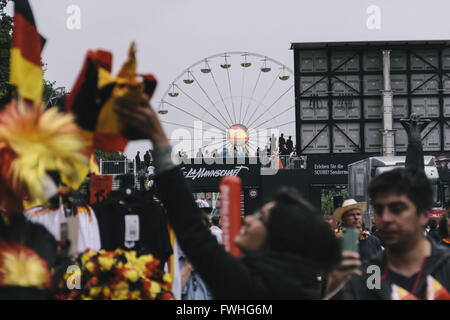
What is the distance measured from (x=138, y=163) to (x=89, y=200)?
1048 inches

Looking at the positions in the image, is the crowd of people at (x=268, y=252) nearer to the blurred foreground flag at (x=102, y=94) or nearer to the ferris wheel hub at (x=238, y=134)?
the blurred foreground flag at (x=102, y=94)

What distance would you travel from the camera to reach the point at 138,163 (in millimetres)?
32469

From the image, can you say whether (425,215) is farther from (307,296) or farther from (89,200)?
(89,200)

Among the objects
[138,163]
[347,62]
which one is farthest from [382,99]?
[138,163]

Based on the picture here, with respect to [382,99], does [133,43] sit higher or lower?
lower

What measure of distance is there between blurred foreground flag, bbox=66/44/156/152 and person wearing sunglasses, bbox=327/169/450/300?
3.47 feet

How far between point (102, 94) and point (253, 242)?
65 centimetres

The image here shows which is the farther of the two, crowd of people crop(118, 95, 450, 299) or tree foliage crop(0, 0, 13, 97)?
tree foliage crop(0, 0, 13, 97)

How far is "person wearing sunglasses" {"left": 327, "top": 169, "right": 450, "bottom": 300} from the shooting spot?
272cm

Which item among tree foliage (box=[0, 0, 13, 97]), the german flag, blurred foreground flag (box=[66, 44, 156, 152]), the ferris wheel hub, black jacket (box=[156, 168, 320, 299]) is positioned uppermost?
tree foliage (box=[0, 0, 13, 97])

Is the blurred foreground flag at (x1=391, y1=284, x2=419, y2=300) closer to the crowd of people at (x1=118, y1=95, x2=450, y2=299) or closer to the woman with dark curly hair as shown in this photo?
the crowd of people at (x1=118, y1=95, x2=450, y2=299)

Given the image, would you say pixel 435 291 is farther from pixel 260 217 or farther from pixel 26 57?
pixel 26 57

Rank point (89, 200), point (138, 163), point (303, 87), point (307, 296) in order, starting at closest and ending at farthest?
point (307, 296) < point (89, 200) < point (303, 87) < point (138, 163)

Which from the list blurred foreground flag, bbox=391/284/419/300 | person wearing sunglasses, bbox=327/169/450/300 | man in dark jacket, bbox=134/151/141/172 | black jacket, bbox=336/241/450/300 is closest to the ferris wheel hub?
man in dark jacket, bbox=134/151/141/172
